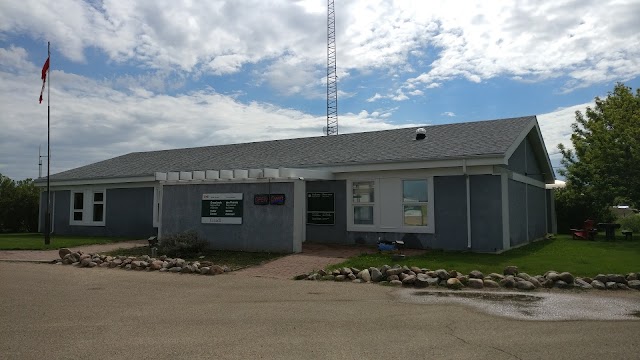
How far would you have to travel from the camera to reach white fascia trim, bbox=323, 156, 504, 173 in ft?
47.0

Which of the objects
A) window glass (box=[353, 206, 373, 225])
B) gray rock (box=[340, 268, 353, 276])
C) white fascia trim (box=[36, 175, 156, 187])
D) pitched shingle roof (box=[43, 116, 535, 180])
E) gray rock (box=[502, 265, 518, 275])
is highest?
pitched shingle roof (box=[43, 116, 535, 180])

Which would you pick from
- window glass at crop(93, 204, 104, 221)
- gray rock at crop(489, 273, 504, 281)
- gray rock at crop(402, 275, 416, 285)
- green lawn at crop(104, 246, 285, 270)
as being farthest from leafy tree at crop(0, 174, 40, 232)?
gray rock at crop(489, 273, 504, 281)

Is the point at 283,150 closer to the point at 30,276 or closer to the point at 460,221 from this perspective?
the point at 460,221

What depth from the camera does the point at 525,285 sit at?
9.54m

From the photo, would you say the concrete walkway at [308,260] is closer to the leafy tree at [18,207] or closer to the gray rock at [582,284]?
the gray rock at [582,284]

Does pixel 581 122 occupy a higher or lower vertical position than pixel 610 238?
higher

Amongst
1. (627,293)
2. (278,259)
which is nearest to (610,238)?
(627,293)

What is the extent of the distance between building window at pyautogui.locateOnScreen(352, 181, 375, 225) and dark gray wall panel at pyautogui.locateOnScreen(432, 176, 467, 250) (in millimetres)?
2207

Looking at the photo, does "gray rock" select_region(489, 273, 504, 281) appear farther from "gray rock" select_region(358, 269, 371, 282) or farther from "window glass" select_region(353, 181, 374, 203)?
"window glass" select_region(353, 181, 374, 203)

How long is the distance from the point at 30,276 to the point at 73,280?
1.39 metres

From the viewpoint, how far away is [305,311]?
303 inches

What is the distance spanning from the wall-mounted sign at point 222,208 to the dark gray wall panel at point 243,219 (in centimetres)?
15

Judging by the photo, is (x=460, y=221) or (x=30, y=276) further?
(x=460, y=221)

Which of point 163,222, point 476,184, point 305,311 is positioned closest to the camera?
point 305,311
